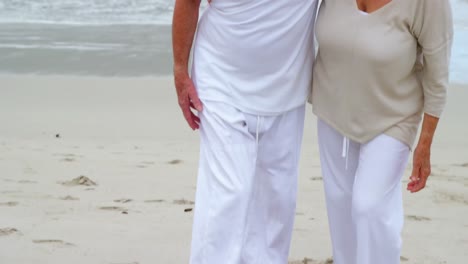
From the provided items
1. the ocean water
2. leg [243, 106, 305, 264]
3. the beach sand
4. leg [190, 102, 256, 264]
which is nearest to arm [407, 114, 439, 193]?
leg [243, 106, 305, 264]

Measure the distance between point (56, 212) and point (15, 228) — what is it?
375 mm

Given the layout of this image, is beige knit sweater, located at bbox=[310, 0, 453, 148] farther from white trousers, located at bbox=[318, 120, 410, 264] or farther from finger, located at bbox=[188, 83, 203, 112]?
finger, located at bbox=[188, 83, 203, 112]

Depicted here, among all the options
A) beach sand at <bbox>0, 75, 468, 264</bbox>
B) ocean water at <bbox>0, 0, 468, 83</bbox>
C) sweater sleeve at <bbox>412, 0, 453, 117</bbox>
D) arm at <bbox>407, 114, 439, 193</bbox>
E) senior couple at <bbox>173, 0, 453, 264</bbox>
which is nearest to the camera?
sweater sleeve at <bbox>412, 0, 453, 117</bbox>

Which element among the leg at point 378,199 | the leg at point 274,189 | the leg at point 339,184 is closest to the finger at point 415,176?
the leg at point 378,199

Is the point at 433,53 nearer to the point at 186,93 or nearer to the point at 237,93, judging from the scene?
the point at 237,93

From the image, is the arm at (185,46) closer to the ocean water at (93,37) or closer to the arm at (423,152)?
the arm at (423,152)

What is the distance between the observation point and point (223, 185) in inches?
142

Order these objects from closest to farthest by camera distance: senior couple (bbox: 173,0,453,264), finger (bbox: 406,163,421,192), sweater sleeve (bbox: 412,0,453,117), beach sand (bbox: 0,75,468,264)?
sweater sleeve (bbox: 412,0,453,117) < senior couple (bbox: 173,0,453,264) < finger (bbox: 406,163,421,192) < beach sand (bbox: 0,75,468,264)

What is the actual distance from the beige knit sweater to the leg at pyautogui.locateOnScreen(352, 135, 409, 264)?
0.20ft

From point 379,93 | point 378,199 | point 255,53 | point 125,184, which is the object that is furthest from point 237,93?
point 125,184

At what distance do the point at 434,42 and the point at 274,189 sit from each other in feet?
3.02

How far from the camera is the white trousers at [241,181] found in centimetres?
362

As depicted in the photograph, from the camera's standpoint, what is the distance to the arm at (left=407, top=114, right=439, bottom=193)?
3604 millimetres

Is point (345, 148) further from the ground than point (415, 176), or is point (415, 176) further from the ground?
point (345, 148)
